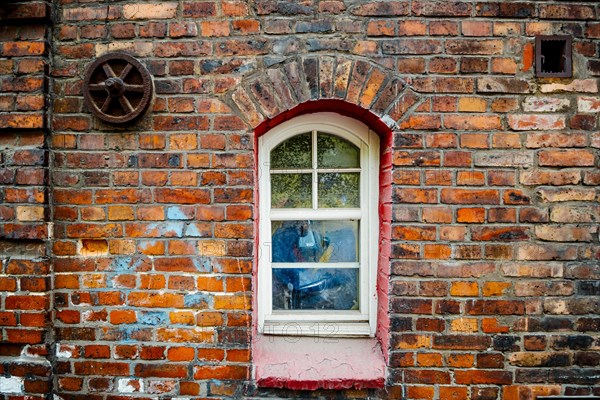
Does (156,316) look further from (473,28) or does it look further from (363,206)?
(473,28)

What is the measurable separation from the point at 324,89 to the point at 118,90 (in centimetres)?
107

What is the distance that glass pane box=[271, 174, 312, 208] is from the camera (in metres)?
2.17

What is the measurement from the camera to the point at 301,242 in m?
2.19

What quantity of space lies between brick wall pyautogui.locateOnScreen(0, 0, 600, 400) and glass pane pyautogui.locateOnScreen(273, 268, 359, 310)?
1.12ft

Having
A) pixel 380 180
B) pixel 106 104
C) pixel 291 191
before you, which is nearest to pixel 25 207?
pixel 106 104

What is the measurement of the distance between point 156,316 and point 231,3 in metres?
1.72

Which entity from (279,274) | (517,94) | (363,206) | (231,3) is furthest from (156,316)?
(517,94)

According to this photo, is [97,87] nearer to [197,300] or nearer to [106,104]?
[106,104]

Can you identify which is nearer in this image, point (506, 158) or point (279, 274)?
point (506, 158)

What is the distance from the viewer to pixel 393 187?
1888 millimetres

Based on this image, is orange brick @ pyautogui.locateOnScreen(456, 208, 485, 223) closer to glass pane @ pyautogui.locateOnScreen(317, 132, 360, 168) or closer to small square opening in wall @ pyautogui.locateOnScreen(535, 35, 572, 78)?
glass pane @ pyautogui.locateOnScreen(317, 132, 360, 168)

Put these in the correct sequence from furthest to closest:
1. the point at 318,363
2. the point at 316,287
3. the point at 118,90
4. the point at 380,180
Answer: the point at 316,287 → the point at 380,180 → the point at 318,363 → the point at 118,90

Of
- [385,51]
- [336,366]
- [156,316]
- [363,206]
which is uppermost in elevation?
[385,51]

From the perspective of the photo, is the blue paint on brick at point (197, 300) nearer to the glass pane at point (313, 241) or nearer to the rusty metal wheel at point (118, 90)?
the glass pane at point (313, 241)
